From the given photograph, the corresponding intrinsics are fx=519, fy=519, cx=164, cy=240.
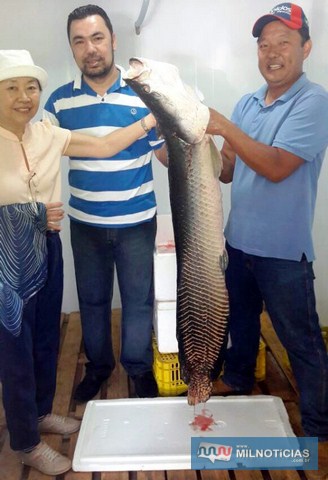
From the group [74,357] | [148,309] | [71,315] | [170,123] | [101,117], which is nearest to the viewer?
[170,123]

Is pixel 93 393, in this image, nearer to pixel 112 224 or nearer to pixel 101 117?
pixel 112 224

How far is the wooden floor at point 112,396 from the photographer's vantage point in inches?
73.0

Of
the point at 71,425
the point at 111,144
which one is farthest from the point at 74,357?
the point at 111,144

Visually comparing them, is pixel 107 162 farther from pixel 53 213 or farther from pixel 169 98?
pixel 169 98

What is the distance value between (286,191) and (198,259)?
0.44 m

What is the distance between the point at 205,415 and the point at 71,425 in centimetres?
55

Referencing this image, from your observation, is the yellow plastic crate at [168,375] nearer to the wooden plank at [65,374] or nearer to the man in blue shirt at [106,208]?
the man in blue shirt at [106,208]

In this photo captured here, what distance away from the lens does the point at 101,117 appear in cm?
205

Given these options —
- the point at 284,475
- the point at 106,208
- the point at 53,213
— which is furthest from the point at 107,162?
the point at 284,475

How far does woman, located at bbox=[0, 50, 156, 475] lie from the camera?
1.67 m

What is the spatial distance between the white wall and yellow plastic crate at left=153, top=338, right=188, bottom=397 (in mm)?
1308

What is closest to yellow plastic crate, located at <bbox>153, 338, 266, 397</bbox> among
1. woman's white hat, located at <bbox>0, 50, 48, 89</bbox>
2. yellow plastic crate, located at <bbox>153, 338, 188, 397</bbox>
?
yellow plastic crate, located at <bbox>153, 338, 188, 397</bbox>

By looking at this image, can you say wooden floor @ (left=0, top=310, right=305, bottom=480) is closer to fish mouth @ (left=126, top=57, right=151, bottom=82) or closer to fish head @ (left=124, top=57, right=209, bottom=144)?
fish head @ (left=124, top=57, right=209, bottom=144)

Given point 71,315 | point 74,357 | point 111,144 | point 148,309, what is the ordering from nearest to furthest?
point 111,144 → point 148,309 → point 74,357 → point 71,315
